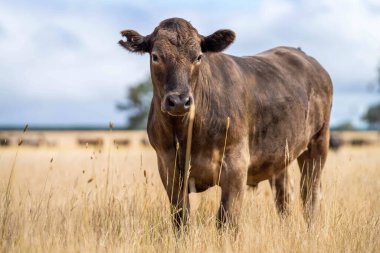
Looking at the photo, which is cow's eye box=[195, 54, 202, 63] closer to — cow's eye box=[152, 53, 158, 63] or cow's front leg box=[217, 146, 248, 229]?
cow's eye box=[152, 53, 158, 63]

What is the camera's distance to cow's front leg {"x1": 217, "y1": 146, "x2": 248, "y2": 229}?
21.6ft

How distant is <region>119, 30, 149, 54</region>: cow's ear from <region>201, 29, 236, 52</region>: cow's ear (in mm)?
643

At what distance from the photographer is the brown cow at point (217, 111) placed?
6.32 meters

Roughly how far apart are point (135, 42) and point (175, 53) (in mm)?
744

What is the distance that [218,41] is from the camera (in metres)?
6.84

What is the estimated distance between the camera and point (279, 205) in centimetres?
925

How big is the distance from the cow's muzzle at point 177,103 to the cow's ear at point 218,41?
45.6 inches

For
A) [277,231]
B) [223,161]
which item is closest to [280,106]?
[223,161]

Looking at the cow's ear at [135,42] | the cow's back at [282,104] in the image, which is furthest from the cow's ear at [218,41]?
the cow's back at [282,104]

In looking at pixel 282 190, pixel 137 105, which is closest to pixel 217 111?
pixel 282 190

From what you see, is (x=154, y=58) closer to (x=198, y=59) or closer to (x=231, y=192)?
(x=198, y=59)

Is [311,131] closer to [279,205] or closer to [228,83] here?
[279,205]

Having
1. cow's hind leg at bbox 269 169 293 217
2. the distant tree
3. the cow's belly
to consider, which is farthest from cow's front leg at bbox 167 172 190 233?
the distant tree

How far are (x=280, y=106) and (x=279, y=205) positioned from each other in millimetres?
1958
